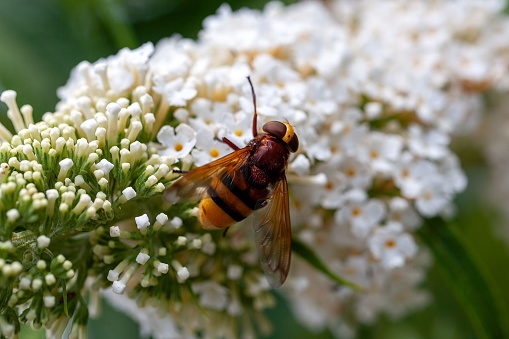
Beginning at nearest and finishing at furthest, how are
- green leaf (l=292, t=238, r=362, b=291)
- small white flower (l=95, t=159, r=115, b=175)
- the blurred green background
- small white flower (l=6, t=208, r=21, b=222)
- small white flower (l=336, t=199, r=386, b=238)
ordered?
small white flower (l=6, t=208, r=21, b=222)
small white flower (l=95, t=159, r=115, b=175)
green leaf (l=292, t=238, r=362, b=291)
small white flower (l=336, t=199, r=386, b=238)
the blurred green background

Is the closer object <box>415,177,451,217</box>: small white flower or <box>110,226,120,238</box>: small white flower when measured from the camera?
<box>110,226,120,238</box>: small white flower

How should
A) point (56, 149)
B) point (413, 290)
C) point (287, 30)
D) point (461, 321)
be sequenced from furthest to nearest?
point (461, 321)
point (413, 290)
point (287, 30)
point (56, 149)

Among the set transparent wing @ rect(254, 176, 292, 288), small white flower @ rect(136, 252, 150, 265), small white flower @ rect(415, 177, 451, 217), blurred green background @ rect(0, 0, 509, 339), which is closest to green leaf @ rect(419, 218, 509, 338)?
small white flower @ rect(415, 177, 451, 217)

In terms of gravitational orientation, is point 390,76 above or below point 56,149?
below

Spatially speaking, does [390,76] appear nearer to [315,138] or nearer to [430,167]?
[430,167]

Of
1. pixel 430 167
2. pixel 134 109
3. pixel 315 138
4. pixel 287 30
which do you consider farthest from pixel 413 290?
pixel 134 109

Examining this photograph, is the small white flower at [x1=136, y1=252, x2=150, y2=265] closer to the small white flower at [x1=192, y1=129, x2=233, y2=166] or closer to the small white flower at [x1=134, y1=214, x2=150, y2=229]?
the small white flower at [x1=134, y1=214, x2=150, y2=229]

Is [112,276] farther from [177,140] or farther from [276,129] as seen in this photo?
[276,129]
